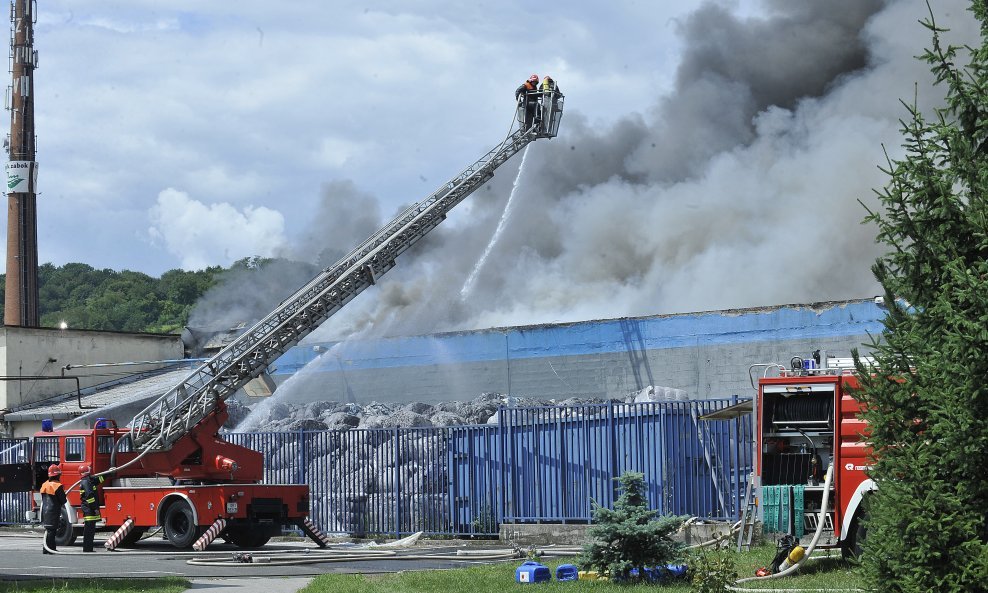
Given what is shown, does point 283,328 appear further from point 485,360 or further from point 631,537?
point 485,360

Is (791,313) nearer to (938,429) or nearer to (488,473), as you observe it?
(488,473)

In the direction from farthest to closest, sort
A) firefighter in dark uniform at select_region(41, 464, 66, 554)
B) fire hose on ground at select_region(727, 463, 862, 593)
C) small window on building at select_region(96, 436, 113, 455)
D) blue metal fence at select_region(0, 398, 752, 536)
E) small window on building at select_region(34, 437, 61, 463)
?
small window on building at select_region(34, 437, 61, 463), small window on building at select_region(96, 436, 113, 455), firefighter in dark uniform at select_region(41, 464, 66, 554), blue metal fence at select_region(0, 398, 752, 536), fire hose on ground at select_region(727, 463, 862, 593)

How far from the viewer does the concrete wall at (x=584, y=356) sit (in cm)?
2888

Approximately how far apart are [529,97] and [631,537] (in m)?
17.6

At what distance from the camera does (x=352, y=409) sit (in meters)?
31.9

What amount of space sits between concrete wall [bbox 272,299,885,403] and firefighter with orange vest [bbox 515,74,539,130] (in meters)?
7.21

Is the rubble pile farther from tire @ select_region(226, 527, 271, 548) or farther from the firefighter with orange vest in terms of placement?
the firefighter with orange vest

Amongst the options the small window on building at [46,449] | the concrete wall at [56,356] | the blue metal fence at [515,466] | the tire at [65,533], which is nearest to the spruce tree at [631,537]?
the blue metal fence at [515,466]

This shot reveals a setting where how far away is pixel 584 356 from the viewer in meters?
33.1

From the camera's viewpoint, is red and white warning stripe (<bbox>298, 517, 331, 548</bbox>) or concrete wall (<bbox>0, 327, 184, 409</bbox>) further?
concrete wall (<bbox>0, 327, 184, 409</bbox>)

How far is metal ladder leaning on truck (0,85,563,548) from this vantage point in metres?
18.6

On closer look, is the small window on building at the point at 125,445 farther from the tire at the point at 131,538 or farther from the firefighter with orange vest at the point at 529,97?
the firefighter with orange vest at the point at 529,97

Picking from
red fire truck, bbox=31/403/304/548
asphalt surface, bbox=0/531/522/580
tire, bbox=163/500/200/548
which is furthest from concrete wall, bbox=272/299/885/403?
tire, bbox=163/500/200/548

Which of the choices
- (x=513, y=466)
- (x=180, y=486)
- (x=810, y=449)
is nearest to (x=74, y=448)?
(x=180, y=486)
